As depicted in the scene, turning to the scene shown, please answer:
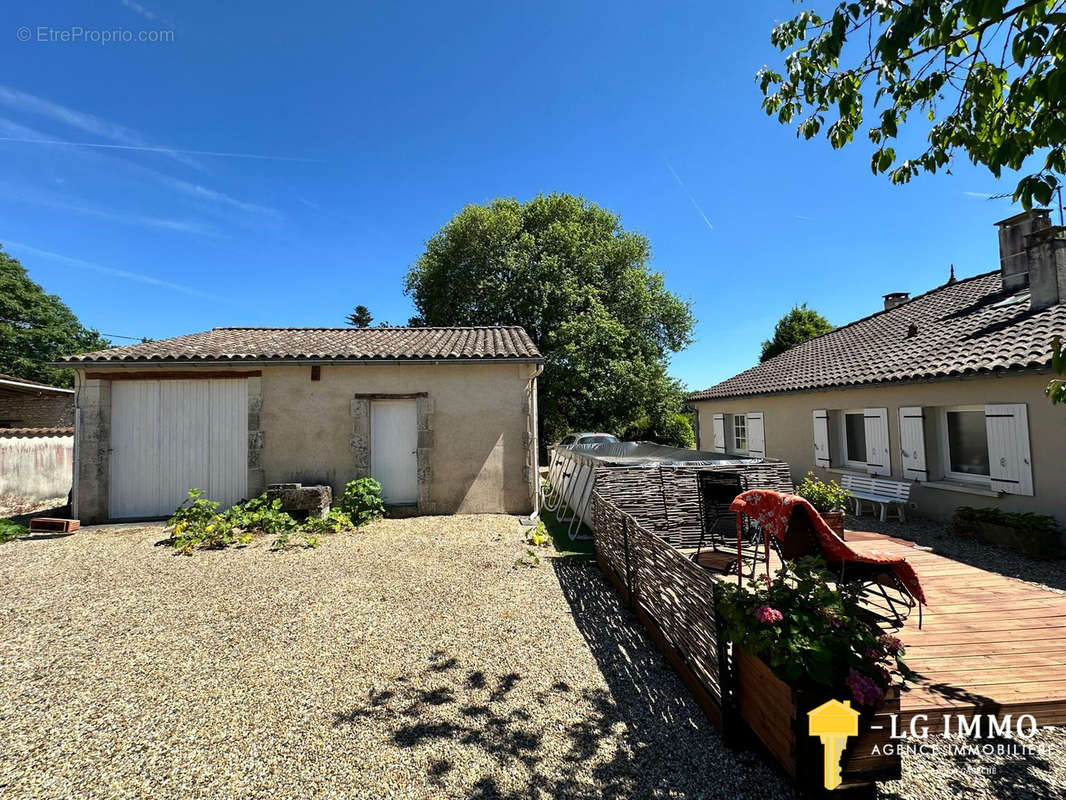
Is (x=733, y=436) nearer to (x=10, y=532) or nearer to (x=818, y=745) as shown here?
(x=818, y=745)

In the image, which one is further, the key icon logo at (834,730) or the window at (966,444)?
the window at (966,444)

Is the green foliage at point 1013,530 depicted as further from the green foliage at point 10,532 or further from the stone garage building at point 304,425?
the green foliage at point 10,532

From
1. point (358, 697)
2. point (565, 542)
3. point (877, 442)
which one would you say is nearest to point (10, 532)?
point (358, 697)

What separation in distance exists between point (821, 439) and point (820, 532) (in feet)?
24.9

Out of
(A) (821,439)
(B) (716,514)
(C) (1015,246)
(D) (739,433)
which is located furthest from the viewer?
(D) (739,433)

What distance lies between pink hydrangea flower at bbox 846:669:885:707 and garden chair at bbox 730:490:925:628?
1.70m

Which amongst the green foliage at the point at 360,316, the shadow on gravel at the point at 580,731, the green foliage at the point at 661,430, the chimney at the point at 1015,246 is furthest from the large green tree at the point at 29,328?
the chimney at the point at 1015,246

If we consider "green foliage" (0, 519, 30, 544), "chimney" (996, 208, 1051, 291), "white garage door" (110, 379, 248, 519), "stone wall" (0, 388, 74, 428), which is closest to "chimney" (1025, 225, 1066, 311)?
"chimney" (996, 208, 1051, 291)

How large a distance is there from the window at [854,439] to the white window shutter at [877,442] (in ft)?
1.77

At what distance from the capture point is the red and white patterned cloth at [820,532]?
3453mm

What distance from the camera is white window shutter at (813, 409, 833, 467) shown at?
990cm

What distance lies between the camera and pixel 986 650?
10.5ft

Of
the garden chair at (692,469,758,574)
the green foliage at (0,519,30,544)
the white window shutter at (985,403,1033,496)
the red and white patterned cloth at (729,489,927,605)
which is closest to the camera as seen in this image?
the red and white patterned cloth at (729,489,927,605)

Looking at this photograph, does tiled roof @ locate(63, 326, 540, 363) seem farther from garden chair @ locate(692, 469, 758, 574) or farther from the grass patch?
garden chair @ locate(692, 469, 758, 574)
